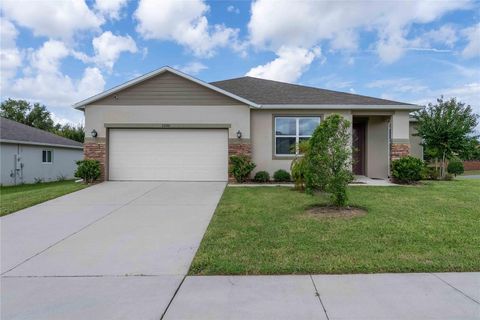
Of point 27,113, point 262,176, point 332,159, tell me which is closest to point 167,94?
point 262,176

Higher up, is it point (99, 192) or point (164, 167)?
point (164, 167)

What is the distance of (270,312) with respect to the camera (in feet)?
9.61

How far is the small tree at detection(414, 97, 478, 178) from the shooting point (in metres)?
13.8

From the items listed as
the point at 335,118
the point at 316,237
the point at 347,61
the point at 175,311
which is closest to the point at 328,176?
the point at 335,118

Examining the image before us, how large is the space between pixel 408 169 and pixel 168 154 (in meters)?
9.45

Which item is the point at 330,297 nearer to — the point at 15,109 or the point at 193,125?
the point at 193,125

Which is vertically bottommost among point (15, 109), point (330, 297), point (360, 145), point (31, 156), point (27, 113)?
point (330, 297)

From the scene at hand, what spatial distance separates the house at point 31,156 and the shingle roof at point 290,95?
12.6m

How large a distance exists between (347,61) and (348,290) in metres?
15.7

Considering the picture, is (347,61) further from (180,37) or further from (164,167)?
(164,167)

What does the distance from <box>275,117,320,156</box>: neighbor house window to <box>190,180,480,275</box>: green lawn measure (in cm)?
484

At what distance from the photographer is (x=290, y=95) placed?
13.7 meters

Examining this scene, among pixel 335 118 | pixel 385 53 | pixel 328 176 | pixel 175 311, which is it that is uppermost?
pixel 385 53

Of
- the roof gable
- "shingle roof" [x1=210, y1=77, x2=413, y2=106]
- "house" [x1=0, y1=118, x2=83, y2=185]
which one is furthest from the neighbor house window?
"house" [x1=0, y1=118, x2=83, y2=185]
